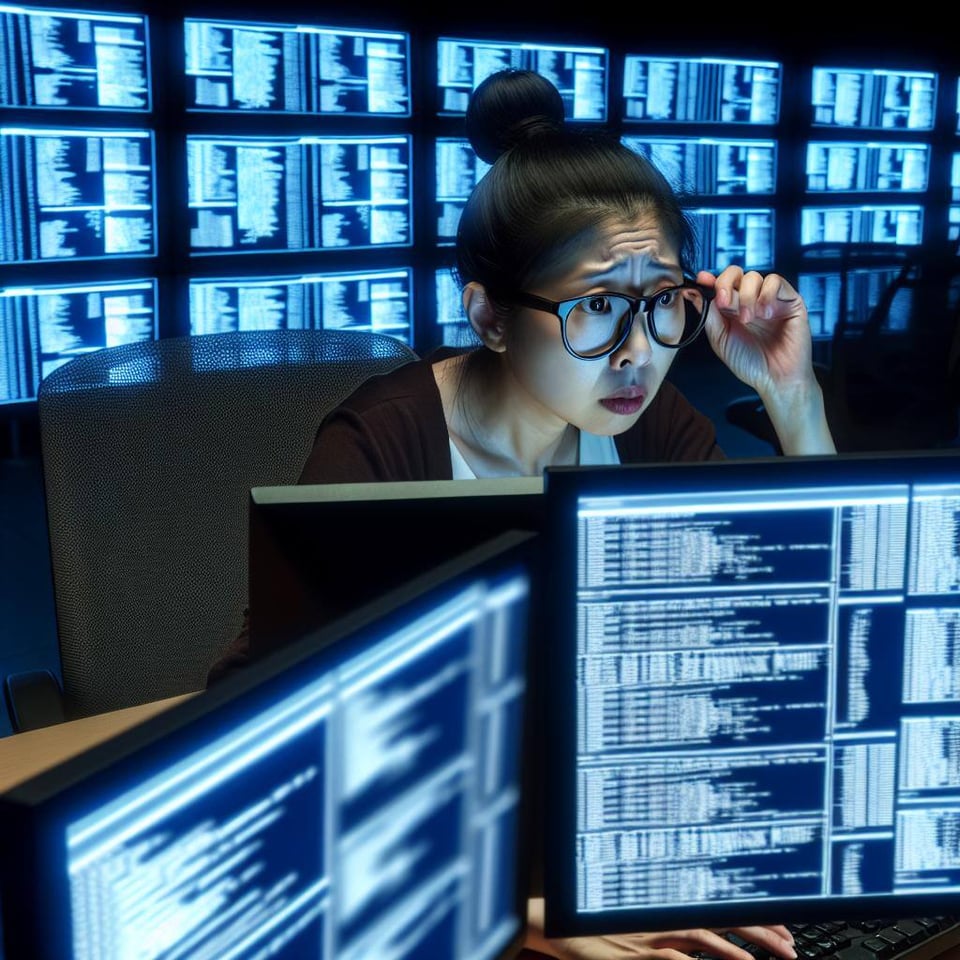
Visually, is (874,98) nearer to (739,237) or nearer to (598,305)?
(739,237)

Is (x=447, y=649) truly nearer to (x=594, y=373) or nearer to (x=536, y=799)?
(x=536, y=799)

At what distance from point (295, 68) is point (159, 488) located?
226cm

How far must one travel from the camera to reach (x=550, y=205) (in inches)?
57.4

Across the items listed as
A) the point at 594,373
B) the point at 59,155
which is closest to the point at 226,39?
the point at 59,155

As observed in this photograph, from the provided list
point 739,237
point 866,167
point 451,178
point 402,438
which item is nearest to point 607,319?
point 402,438

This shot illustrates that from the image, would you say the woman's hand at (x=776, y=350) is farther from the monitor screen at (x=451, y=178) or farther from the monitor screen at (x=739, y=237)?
the monitor screen at (x=739, y=237)

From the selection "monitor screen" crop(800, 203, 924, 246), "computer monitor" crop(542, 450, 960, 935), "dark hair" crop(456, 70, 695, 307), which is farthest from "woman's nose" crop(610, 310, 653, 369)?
"monitor screen" crop(800, 203, 924, 246)

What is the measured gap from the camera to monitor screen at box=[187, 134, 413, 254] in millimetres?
3537

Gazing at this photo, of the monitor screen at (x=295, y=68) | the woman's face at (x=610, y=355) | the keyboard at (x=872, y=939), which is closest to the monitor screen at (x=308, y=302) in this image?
the monitor screen at (x=295, y=68)

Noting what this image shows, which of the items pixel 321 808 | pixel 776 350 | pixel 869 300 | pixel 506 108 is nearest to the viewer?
pixel 321 808

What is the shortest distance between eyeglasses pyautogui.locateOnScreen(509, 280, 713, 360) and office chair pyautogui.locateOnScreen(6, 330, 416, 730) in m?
0.52

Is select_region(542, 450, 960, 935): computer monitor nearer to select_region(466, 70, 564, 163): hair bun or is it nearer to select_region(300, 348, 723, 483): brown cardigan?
select_region(300, 348, 723, 483): brown cardigan

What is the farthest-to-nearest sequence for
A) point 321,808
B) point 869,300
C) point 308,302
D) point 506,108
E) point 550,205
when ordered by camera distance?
point 869,300, point 308,302, point 506,108, point 550,205, point 321,808

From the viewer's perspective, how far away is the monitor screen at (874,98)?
450 centimetres
